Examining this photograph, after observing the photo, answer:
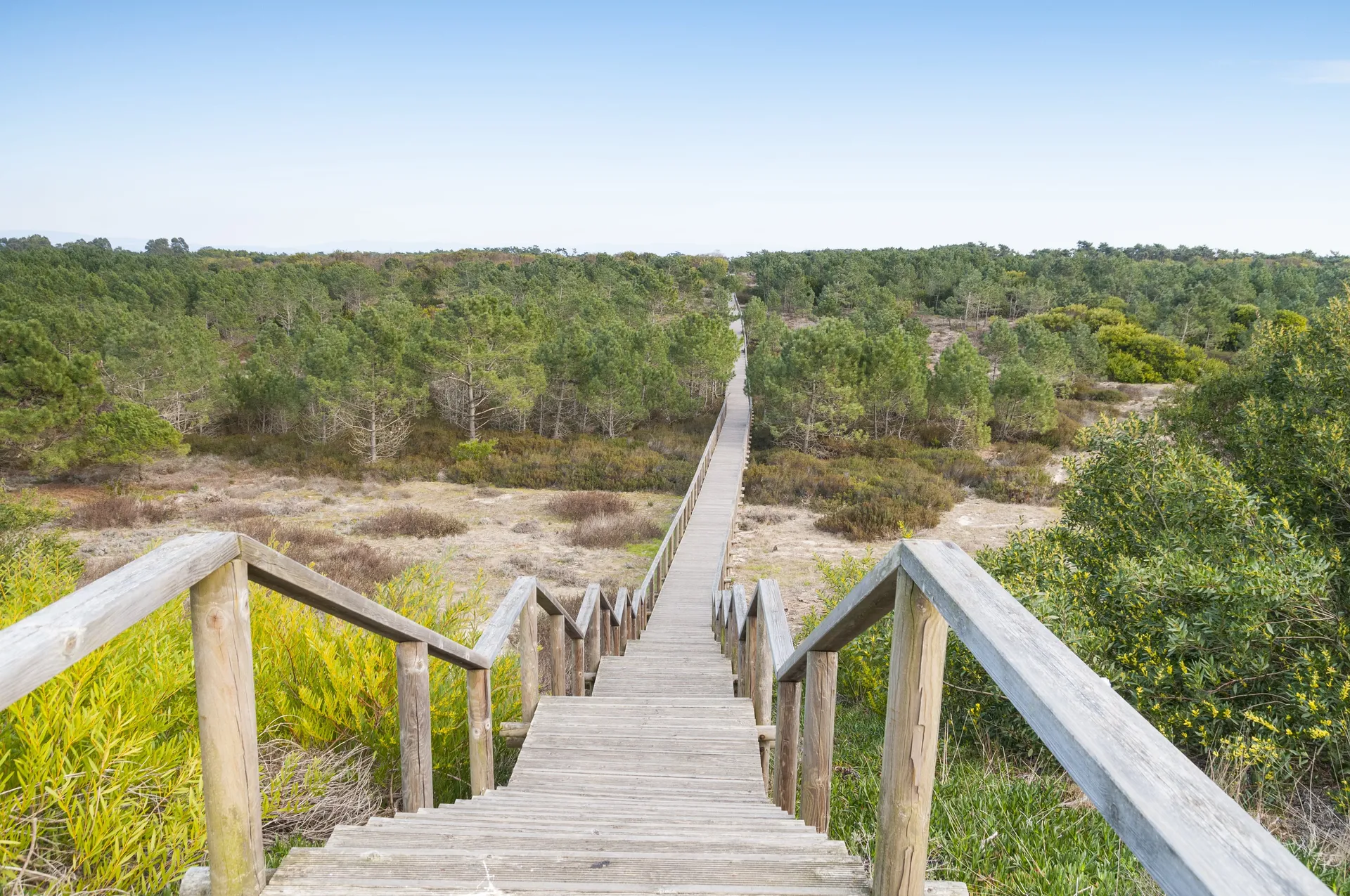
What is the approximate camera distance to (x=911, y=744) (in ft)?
4.86

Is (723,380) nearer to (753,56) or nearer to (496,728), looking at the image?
(753,56)

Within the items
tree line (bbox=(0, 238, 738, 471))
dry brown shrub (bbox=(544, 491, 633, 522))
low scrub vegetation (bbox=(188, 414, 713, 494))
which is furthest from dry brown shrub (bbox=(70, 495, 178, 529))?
dry brown shrub (bbox=(544, 491, 633, 522))

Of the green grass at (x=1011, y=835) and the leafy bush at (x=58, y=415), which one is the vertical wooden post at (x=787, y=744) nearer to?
the green grass at (x=1011, y=835)

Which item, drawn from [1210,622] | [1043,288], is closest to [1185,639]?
[1210,622]

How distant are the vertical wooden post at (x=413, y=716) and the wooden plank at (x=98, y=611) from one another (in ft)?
3.75

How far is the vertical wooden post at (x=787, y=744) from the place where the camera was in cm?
303

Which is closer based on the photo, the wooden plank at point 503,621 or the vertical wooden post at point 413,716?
the vertical wooden post at point 413,716

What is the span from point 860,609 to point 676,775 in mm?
2329

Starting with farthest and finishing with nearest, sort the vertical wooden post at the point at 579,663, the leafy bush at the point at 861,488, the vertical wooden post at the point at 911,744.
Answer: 1. the leafy bush at the point at 861,488
2. the vertical wooden post at the point at 579,663
3. the vertical wooden post at the point at 911,744

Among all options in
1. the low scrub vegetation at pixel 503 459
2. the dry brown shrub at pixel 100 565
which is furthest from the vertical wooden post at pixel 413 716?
the low scrub vegetation at pixel 503 459

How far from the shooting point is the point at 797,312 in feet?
202

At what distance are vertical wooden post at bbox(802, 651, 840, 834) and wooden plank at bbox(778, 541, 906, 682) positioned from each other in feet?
0.27

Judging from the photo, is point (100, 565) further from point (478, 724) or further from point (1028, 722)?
point (1028, 722)

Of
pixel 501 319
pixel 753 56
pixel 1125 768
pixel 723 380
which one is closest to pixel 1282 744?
pixel 1125 768
